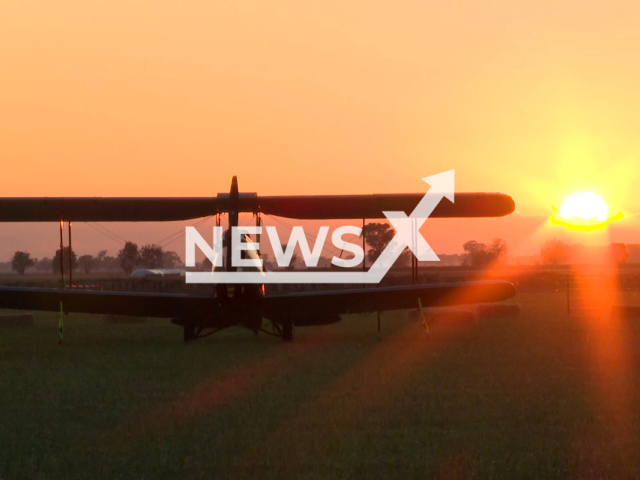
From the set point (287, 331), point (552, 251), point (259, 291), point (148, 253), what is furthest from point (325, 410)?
point (552, 251)

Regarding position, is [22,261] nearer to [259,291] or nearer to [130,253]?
[130,253]

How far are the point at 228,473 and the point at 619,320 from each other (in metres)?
16.4

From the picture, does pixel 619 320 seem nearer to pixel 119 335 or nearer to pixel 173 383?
pixel 119 335

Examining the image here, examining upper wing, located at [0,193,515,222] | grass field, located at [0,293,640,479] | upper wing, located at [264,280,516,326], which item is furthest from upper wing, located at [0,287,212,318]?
upper wing, located at [0,193,515,222]

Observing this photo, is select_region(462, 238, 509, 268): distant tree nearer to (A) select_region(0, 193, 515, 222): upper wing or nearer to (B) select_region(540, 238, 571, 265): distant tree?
(B) select_region(540, 238, 571, 265): distant tree

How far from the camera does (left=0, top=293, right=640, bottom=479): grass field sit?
5.59 metres

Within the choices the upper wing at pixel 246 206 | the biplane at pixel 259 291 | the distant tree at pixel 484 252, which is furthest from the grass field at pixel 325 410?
the distant tree at pixel 484 252

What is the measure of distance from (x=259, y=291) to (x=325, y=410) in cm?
614

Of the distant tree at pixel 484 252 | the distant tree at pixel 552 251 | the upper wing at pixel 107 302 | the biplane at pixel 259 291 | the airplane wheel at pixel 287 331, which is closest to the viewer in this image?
the upper wing at pixel 107 302

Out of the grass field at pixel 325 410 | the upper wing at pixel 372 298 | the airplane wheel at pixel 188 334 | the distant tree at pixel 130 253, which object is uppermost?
the distant tree at pixel 130 253

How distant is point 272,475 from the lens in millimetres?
5320

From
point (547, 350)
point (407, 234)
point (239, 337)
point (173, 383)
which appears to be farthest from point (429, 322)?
point (173, 383)

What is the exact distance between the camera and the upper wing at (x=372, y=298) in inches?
580

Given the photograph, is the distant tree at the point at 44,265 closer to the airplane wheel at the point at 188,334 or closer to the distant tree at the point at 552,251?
the distant tree at the point at 552,251
